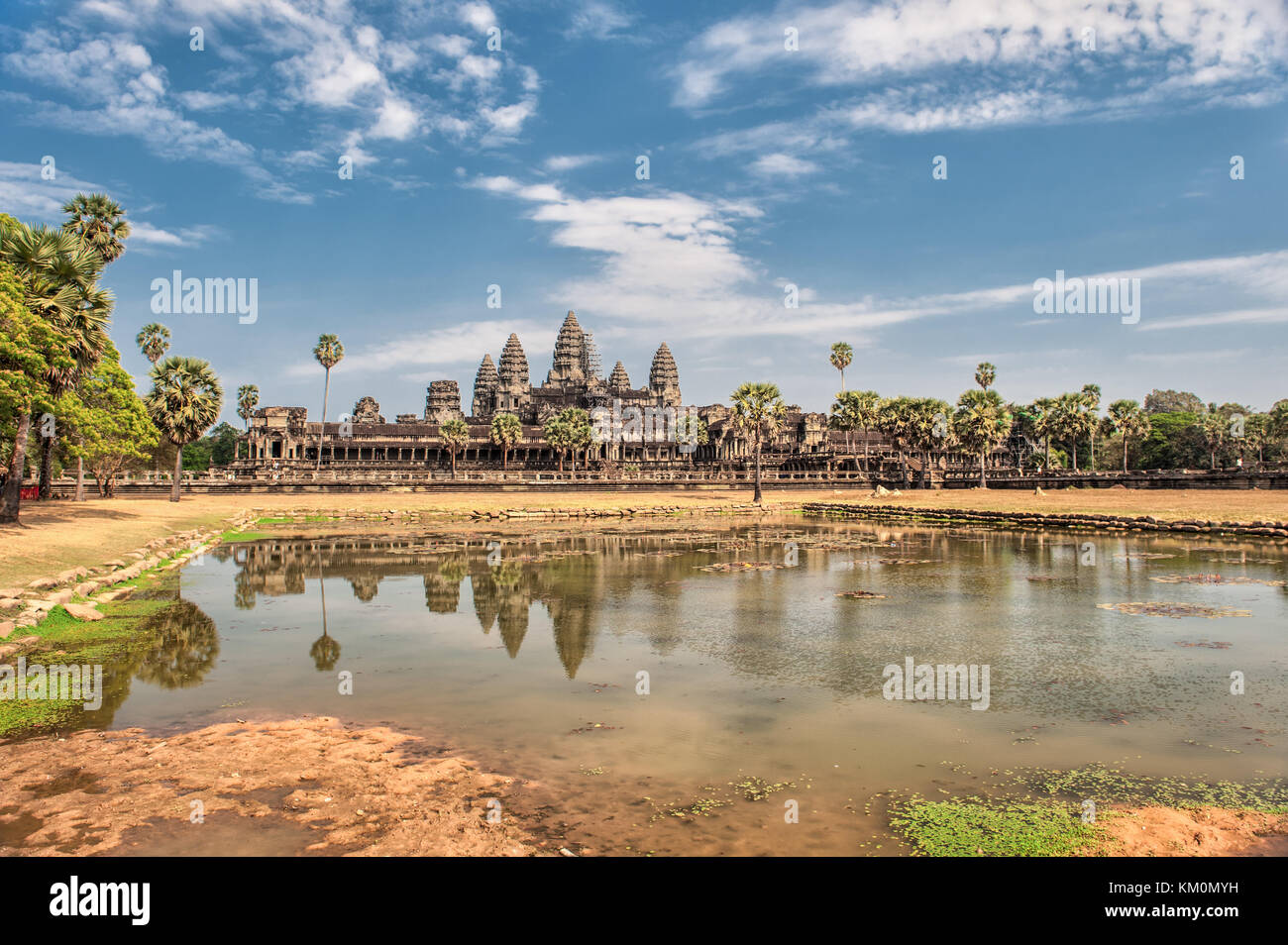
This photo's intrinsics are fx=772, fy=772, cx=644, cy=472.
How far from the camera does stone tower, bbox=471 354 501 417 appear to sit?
554 feet

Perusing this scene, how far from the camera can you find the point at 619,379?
562 ft

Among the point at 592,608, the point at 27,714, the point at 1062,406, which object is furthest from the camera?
the point at 1062,406

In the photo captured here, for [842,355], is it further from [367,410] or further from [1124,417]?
[367,410]

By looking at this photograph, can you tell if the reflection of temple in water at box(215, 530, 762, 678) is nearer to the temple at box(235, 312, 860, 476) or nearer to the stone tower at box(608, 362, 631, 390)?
the temple at box(235, 312, 860, 476)

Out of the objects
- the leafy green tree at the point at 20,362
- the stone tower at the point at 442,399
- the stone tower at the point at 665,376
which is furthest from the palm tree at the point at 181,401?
the stone tower at the point at 665,376

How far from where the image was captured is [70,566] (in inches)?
846

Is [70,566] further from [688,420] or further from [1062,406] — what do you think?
[688,420]

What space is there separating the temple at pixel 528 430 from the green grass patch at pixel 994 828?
10271 cm

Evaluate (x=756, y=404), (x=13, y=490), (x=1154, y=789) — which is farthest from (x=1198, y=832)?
(x=756, y=404)

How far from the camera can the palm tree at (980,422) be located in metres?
90.5

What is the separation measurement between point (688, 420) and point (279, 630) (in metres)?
137

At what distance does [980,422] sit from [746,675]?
87012 millimetres
